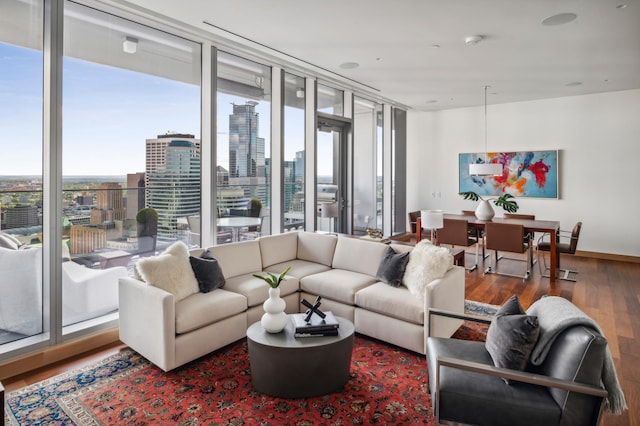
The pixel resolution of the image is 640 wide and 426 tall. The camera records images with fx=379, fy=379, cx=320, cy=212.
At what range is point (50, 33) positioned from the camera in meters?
3.06

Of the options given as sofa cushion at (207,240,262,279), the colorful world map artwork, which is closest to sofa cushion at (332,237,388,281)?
sofa cushion at (207,240,262,279)

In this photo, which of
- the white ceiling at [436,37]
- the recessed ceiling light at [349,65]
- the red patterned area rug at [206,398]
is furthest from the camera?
the recessed ceiling light at [349,65]

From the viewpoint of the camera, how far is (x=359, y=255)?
13.4 feet

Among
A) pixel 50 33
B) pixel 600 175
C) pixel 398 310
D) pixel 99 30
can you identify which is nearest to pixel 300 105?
pixel 99 30

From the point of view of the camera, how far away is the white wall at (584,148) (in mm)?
6625

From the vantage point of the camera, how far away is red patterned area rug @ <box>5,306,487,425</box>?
90.3 inches

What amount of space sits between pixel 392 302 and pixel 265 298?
1.20 metres

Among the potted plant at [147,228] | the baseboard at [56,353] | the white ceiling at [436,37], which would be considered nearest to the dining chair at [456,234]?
the white ceiling at [436,37]

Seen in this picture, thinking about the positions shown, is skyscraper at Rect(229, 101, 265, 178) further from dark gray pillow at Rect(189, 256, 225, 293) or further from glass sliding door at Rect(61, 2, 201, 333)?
dark gray pillow at Rect(189, 256, 225, 293)

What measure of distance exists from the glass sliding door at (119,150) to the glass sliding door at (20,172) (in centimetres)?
20

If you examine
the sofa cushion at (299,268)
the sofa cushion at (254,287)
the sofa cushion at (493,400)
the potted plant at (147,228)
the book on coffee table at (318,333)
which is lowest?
the sofa cushion at (493,400)

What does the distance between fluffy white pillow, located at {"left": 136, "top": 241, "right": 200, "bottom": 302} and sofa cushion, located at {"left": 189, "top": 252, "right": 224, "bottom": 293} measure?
0.13 feet

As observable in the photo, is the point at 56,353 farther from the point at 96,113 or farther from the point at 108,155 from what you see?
the point at 96,113

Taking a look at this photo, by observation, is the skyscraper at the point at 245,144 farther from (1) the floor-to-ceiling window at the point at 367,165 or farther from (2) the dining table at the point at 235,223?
(1) the floor-to-ceiling window at the point at 367,165
